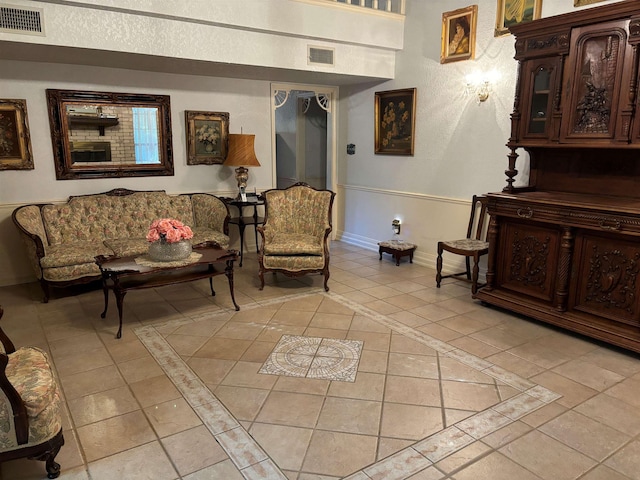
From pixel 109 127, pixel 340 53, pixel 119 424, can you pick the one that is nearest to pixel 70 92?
pixel 109 127

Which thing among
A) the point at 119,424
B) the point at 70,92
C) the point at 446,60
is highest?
the point at 446,60

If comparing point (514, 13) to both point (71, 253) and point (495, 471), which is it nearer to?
point (495, 471)

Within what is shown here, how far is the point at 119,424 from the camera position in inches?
98.3

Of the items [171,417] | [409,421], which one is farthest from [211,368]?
[409,421]

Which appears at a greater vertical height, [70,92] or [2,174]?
[70,92]

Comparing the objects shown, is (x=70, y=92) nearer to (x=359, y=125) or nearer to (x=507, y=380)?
(x=359, y=125)

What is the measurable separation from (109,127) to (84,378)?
3.25 metres

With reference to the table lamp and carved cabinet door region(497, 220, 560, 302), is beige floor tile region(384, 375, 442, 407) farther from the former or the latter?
the table lamp

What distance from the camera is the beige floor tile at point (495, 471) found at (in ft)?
6.92

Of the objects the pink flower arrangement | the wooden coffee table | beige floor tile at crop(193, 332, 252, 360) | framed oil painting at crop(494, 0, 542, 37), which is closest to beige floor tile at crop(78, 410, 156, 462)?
beige floor tile at crop(193, 332, 252, 360)

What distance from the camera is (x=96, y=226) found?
4.99 metres

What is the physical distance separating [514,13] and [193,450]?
4583 millimetres

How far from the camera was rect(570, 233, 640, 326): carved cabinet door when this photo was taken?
10.6 feet

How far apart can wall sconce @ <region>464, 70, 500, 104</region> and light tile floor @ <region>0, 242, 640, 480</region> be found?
2.15m
